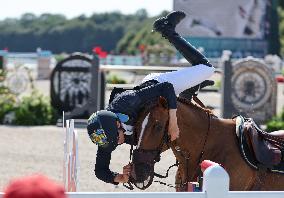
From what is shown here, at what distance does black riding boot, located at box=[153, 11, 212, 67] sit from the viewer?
4.63 meters

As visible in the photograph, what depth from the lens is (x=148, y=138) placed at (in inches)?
176

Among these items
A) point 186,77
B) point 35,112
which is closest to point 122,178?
point 186,77

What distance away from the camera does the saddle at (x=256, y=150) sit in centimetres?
460

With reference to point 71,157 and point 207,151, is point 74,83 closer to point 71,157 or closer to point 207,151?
point 71,157

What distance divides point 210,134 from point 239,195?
1285 mm

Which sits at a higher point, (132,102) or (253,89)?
(132,102)

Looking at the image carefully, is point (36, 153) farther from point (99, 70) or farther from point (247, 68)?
point (247, 68)

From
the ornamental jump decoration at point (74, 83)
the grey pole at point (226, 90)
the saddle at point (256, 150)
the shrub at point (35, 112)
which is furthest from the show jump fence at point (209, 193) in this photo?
the shrub at point (35, 112)

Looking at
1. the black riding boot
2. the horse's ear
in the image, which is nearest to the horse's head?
the horse's ear

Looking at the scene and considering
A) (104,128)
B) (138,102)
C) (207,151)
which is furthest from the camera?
(207,151)

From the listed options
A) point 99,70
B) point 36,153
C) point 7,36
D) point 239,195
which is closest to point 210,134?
point 239,195

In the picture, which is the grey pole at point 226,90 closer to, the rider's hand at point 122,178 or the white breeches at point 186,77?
the white breeches at point 186,77

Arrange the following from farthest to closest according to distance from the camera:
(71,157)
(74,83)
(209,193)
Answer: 1. (74,83)
2. (71,157)
3. (209,193)

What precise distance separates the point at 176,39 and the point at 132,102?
479 mm
